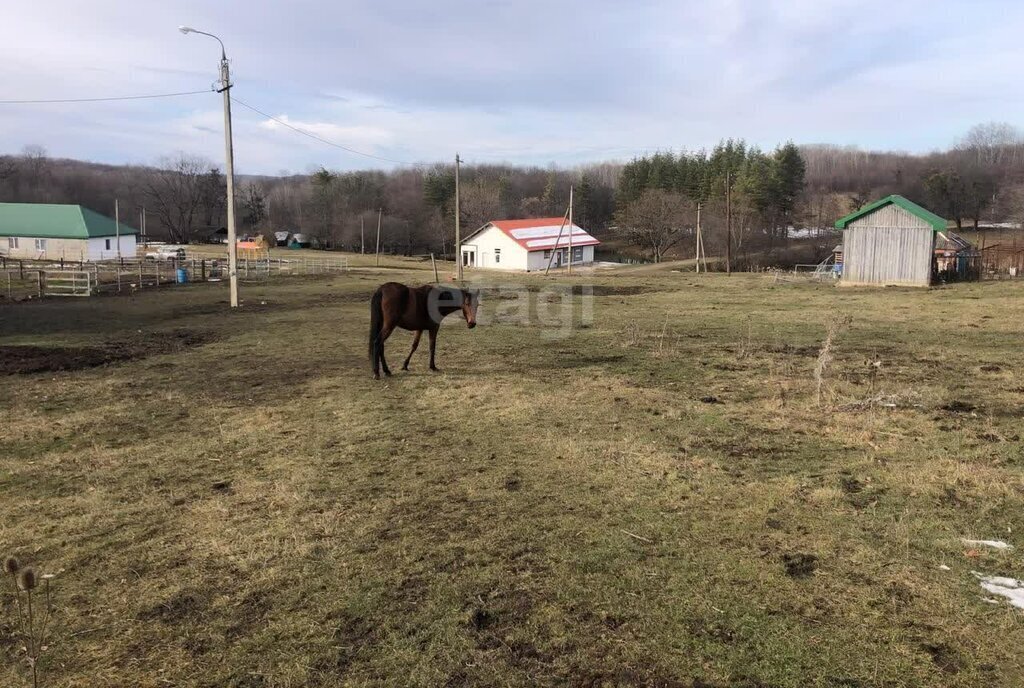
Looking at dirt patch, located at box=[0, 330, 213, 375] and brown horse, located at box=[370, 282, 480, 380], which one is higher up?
brown horse, located at box=[370, 282, 480, 380]

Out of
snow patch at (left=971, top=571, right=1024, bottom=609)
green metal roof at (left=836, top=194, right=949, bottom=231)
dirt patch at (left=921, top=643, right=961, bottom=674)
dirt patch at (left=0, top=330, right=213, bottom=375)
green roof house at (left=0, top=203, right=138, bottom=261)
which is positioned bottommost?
dirt patch at (left=921, top=643, right=961, bottom=674)

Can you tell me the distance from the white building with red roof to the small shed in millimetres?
31504

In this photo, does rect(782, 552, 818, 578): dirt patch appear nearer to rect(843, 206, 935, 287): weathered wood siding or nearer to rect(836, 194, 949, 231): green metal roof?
rect(836, 194, 949, 231): green metal roof

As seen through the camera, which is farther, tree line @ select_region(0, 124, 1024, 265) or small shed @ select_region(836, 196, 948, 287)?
tree line @ select_region(0, 124, 1024, 265)

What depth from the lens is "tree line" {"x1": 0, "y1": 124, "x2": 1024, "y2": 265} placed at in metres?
78.6

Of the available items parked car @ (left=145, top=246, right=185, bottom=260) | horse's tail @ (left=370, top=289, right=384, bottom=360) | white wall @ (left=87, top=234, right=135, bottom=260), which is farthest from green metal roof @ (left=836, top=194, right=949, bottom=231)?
white wall @ (left=87, top=234, right=135, bottom=260)

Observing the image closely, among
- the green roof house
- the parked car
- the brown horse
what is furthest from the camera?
the parked car

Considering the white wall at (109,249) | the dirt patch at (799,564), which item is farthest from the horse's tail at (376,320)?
the white wall at (109,249)

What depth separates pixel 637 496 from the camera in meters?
6.17

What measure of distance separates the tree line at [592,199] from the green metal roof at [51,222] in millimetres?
31698

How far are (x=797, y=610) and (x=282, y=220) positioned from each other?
11564 cm

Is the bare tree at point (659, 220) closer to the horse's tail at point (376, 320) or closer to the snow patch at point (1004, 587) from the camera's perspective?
the horse's tail at point (376, 320)

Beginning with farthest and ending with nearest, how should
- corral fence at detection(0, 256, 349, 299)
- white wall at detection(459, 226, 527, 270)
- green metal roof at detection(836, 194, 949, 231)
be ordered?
white wall at detection(459, 226, 527, 270), green metal roof at detection(836, 194, 949, 231), corral fence at detection(0, 256, 349, 299)

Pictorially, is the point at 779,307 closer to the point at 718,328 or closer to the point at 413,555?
the point at 718,328
